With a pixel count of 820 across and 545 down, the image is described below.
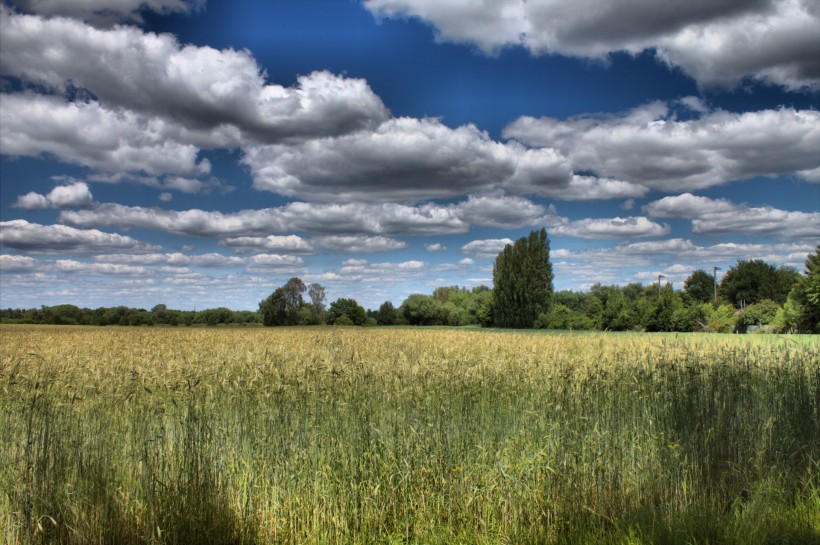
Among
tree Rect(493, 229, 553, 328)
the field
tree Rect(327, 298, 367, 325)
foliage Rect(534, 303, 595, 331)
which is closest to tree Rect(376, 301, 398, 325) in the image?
tree Rect(327, 298, 367, 325)

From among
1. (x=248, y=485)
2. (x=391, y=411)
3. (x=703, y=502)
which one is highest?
(x=391, y=411)

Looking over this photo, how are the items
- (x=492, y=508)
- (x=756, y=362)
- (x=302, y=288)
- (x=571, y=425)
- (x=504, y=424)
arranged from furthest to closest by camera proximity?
(x=302, y=288) → (x=756, y=362) → (x=504, y=424) → (x=571, y=425) → (x=492, y=508)

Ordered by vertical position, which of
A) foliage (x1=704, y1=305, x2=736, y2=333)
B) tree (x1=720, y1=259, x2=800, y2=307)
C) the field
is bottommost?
foliage (x1=704, y1=305, x2=736, y2=333)

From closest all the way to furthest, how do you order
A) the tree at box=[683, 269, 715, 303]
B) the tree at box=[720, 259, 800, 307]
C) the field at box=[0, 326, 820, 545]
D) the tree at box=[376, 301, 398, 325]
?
the field at box=[0, 326, 820, 545] → the tree at box=[376, 301, 398, 325] → the tree at box=[720, 259, 800, 307] → the tree at box=[683, 269, 715, 303]

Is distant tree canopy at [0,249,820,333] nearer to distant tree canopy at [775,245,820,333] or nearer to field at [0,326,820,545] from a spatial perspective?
distant tree canopy at [775,245,820,333]

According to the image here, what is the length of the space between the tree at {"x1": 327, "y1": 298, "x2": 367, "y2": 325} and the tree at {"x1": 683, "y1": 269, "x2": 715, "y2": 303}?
225 feet

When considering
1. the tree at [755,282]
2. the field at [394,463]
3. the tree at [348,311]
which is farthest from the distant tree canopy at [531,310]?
the field at [394,463]

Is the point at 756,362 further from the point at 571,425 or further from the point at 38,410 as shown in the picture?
the point at 38,410

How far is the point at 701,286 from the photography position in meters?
98.4

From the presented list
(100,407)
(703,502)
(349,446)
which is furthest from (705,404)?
(100,407)

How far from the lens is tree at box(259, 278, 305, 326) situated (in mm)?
51750

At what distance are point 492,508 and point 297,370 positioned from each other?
2956 mm

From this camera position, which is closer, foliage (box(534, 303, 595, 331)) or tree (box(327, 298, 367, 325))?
foliage (box(534, 303, 595, 331))

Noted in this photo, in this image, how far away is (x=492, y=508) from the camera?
447 cm
